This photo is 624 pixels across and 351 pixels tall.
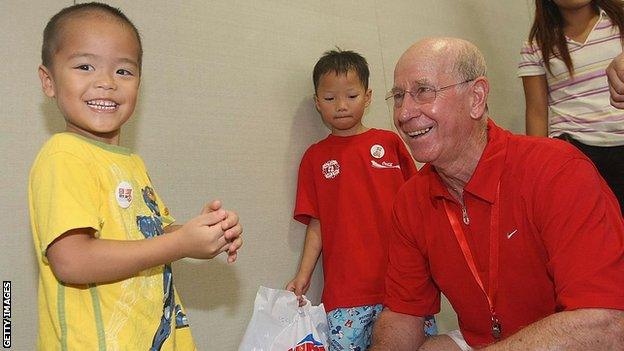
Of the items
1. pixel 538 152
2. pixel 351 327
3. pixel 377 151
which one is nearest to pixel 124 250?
pixel 538 152

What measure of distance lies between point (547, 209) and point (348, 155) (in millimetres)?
831

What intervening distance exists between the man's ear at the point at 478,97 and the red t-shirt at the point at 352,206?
0.57 metres

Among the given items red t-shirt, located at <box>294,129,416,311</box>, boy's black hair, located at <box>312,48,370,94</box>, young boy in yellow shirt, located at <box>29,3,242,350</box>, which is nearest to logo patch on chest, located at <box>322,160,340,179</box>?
red t-shirt, located at <box>294,129,416,311</box>

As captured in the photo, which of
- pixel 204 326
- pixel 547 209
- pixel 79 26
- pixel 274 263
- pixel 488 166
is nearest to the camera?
pixel 79 26

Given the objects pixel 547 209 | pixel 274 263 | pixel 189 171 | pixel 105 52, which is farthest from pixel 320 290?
pixel 105 52

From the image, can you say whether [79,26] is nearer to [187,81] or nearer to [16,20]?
[16,20]

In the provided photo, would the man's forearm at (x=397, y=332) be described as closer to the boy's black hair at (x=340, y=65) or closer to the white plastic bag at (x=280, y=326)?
the white plastic bag at (x=280, y=326)

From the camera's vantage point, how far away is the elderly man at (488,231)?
1.08m

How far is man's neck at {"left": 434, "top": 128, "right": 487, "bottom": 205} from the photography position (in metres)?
1.35

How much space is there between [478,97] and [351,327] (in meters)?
0.82

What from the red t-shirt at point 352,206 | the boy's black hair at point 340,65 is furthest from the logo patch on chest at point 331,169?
the boy's black hair at point 340,65

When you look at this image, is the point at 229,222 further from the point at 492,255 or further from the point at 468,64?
the point at 468,64

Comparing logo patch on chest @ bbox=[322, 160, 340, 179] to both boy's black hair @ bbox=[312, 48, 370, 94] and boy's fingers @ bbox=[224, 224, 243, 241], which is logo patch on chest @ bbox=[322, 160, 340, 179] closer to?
boy's black hair @ bbox=[312, 48, 370, 94]

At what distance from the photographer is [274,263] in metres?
1.86
